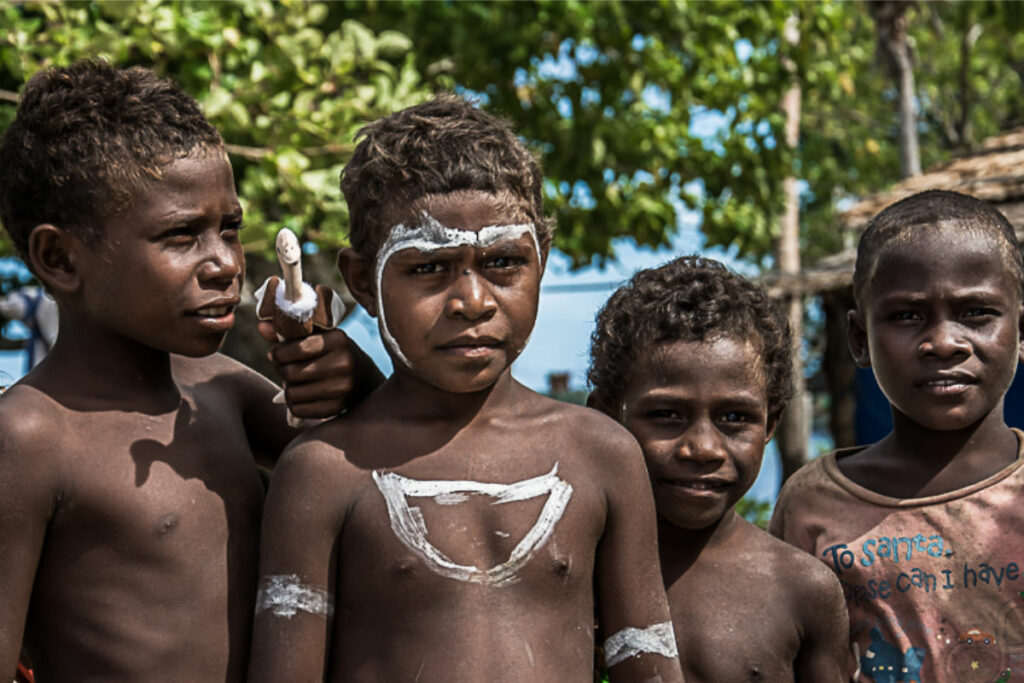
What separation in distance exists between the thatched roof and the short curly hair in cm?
462

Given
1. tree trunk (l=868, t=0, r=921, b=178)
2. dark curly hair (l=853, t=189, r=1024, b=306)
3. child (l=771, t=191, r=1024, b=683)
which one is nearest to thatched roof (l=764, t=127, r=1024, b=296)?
tree trunk (l=868, t=0, r=921, b=178)

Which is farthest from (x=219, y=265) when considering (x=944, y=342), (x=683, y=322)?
(x=944, y=342)

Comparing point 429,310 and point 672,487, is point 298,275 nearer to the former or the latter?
point 429,310

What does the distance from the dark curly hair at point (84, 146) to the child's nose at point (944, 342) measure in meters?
1.61

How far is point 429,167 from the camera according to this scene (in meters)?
2.05

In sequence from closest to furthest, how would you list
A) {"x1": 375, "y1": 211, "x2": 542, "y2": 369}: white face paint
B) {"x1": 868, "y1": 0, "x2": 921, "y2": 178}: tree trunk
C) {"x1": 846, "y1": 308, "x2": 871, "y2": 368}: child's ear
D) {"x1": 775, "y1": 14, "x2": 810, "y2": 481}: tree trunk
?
{"x1": 375, "y1": 211, "x2": 542, "y2": 369}: white face paint < {"x1": 846, "y1": 308, "x2": 871, "y2": 368}: child's ear < {"x1": 775, "y1": 14, "x2": 810, "y2": 481}: tree trunk < {"x1": 868, "y1": 0, "x2": 921, "y2": 178}: tree trunk

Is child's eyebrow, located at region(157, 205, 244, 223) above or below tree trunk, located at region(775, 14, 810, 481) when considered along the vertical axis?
below

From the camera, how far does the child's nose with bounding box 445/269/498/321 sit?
6.53ft

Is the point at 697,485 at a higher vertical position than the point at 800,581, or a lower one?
higher

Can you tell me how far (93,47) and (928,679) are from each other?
4.60 metres

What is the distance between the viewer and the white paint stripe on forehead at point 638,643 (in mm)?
2072

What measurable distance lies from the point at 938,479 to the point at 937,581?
25cm

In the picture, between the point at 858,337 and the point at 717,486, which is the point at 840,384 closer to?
the point at 858,337

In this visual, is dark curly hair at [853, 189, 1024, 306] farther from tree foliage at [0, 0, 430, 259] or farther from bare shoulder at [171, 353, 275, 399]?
tree foliage at [0, 0, 430, 259]
